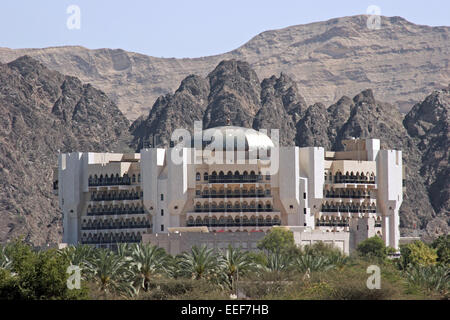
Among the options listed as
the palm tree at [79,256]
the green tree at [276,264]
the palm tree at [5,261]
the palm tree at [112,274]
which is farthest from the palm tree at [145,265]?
the palm tree at [5,261]

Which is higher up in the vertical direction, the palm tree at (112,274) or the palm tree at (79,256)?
the palm tree at (79,256)

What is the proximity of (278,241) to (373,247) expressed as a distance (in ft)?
63.1

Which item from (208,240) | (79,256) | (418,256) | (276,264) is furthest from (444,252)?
(79,256)

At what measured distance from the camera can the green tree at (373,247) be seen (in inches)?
7475

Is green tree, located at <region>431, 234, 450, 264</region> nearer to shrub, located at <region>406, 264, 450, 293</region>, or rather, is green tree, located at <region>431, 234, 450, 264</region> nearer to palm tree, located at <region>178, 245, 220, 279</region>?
shrub, located at <region>406, 264, 450, 293</region>

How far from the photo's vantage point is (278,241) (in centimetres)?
18200

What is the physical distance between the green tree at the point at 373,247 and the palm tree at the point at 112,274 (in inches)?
2505

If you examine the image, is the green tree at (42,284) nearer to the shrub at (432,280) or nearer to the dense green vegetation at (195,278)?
the dense green vegetation at (195,278)

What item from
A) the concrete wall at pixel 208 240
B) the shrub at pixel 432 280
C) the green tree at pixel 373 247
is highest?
the concrete wall at pixel 208 240

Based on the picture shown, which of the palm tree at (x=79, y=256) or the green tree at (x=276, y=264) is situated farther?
the green tree at (x=276, y=264)
